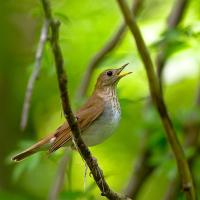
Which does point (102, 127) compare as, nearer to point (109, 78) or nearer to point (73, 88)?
point (109, 78)

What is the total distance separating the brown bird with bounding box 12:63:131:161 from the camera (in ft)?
14.6

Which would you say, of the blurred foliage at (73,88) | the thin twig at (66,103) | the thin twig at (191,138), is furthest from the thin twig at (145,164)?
the thin twig at (66,103)

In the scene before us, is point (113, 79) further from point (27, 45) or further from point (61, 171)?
point (27, 45)

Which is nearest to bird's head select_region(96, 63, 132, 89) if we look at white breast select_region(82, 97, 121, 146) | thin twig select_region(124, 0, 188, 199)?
white breast select_region(82, 97, 121, 146)

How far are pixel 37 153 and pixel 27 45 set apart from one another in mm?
4499

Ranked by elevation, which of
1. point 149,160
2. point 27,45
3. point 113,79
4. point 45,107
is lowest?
point 149,160

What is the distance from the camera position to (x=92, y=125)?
465cm

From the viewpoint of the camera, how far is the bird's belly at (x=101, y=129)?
4.61m

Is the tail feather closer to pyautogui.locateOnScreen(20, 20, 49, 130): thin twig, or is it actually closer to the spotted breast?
the spotted breast

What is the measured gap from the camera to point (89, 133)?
461 cm

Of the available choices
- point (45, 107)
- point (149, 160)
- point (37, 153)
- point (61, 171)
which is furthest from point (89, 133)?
point (45, 107)

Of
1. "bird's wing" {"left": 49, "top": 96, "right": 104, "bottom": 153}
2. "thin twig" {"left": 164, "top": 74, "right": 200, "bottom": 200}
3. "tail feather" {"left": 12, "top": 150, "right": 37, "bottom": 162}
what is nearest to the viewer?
"bird's wing" {"left": 49, "top": 96, "right": 104, "bottom": 153}

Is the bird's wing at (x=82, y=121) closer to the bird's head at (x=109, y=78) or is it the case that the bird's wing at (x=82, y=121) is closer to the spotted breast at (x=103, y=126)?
the spotted breast at (x=103, y=126)

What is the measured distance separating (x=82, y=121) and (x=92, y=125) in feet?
0.38
